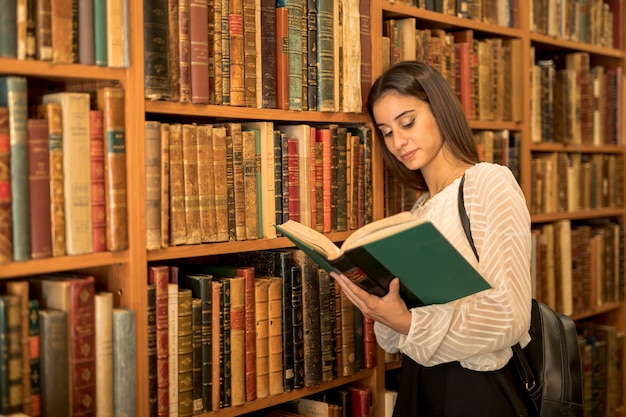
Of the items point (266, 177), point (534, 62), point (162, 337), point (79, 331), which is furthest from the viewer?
point (534, 62)

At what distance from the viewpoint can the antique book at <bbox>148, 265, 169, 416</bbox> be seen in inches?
61.1

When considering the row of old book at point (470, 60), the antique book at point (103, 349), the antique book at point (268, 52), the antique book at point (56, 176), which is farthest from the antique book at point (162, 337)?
the row of old book at point (470, 60)

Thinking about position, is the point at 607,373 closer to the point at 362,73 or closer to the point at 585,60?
the point at 585,60

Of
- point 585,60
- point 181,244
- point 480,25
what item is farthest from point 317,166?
point 585,60

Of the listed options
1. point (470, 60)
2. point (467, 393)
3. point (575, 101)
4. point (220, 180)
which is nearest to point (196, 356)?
point (220, 180)

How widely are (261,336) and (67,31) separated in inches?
31.5

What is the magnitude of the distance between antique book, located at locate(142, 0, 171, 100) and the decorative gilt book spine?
182mm

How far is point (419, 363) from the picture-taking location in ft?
5.68

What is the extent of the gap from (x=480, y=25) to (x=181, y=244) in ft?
4.24

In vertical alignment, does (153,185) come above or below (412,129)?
below

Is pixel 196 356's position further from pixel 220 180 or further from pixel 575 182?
pixel 575 182

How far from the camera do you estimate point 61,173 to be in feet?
4.60

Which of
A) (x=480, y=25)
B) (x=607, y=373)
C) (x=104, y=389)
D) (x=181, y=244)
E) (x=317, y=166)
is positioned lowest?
(x=607, y=373)

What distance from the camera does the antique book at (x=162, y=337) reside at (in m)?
1.55
